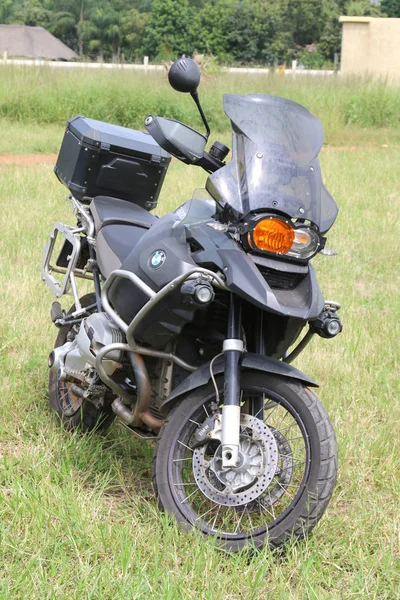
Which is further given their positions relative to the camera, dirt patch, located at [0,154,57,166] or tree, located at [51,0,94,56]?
tree, located at [51,0,94,56]

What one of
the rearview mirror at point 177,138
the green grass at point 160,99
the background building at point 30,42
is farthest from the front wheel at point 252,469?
the background building at point 30,42

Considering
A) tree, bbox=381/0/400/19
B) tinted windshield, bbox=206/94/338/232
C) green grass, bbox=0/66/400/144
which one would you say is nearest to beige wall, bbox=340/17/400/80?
green grass, bbox=0/66/400/144

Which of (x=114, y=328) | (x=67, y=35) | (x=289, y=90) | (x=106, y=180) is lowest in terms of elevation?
(x=67, y=35)

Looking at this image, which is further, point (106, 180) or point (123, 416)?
point (106, 180)

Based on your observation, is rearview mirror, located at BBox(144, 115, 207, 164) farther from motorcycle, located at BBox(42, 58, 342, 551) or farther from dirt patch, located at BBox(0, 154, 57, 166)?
dirt patch, located at BBox(0, 154, 57, 166)

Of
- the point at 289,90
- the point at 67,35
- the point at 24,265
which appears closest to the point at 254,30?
the point at 67,35

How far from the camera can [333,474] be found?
2740 mm

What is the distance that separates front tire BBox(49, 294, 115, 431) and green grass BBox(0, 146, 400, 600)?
7 centimetres

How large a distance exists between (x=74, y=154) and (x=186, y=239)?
1228 millimetres

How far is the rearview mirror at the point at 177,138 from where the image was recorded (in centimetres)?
276

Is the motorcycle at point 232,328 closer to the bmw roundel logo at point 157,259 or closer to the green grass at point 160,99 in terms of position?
the bmw roundel logo at point 157,259

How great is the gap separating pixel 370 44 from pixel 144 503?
32830mm

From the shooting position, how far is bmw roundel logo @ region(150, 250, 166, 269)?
296cm

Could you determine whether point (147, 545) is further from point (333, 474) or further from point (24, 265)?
point (24, 265)
